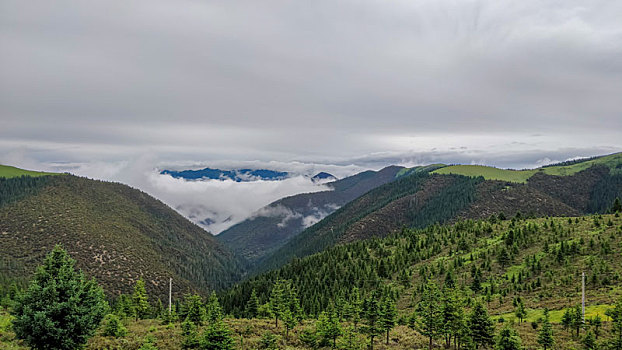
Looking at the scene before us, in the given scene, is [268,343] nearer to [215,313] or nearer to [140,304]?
[215,313]

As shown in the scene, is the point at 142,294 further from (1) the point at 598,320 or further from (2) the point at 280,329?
(1) the point at 598,320

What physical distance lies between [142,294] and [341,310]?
44131mm

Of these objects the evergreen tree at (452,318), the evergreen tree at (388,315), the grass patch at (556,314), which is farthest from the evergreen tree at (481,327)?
the grass patch at (556,314)

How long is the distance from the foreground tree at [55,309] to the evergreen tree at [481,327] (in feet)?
124

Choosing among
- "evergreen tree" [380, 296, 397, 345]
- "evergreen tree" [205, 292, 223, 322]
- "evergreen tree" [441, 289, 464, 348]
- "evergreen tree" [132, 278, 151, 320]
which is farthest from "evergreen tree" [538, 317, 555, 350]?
"evergreen tree" [132, 278, 151, 320]

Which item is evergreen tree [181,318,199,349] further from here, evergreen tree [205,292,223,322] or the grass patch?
the grass patch

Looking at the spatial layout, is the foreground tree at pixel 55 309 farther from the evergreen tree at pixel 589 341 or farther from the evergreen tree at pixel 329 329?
the evergreen tree at pixel 589 341

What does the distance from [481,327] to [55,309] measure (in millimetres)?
40818

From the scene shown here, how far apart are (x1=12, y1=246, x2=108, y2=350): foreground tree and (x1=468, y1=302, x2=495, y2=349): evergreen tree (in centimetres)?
3783

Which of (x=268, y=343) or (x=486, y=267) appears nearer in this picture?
(x=268, y=343)

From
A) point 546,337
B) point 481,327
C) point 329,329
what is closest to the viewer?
point 546,337

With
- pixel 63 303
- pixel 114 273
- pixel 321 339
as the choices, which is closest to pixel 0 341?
pixel 63 303

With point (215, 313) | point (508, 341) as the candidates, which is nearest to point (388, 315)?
point (508, 341)

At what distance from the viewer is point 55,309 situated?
25.9 meters
